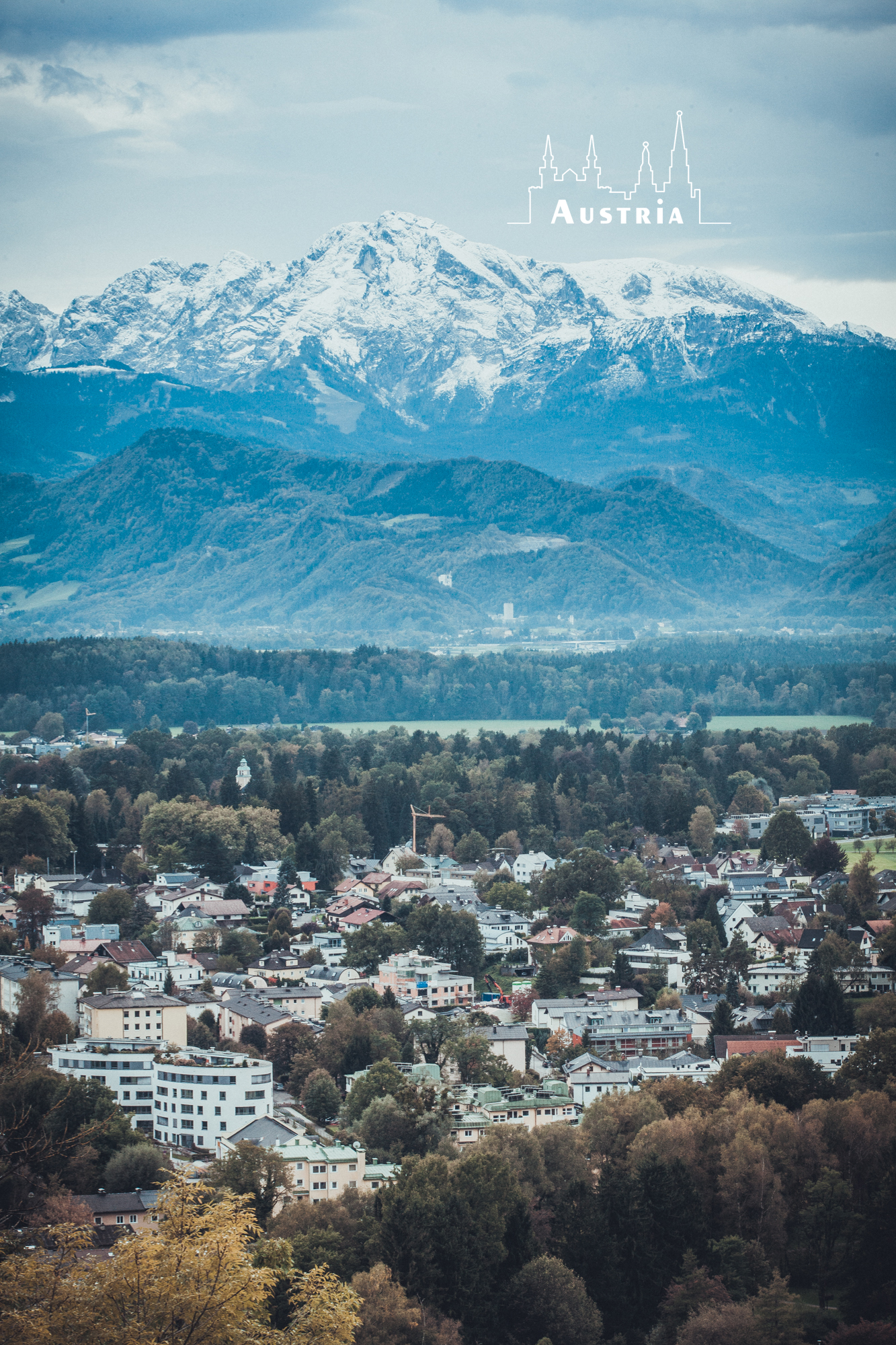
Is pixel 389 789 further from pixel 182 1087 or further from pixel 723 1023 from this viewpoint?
pixel 182 1087

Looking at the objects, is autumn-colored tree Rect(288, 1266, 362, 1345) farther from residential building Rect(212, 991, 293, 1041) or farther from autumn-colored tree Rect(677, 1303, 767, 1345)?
residential building Rect(212, 991, 293, 1041)

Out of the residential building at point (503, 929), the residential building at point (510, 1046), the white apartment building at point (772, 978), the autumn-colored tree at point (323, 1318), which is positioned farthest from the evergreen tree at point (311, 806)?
the autumn-colored tree at point (323, 1318)

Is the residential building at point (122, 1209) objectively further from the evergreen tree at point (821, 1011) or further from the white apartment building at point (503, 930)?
the white apartment building at point (503, 930)

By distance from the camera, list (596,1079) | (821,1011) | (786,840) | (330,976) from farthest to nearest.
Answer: (786,840) < (330,976) < (821,1011) < (596,1079)

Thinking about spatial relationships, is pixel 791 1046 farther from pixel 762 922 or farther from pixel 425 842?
pixel 425 842

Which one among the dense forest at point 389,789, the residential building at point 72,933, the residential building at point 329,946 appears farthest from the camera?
the dense forest at point 389,789

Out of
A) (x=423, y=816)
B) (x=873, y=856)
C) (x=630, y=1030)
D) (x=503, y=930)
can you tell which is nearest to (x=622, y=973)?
(x=630, y=1030)

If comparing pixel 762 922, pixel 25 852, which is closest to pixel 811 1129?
pixel 762 922
